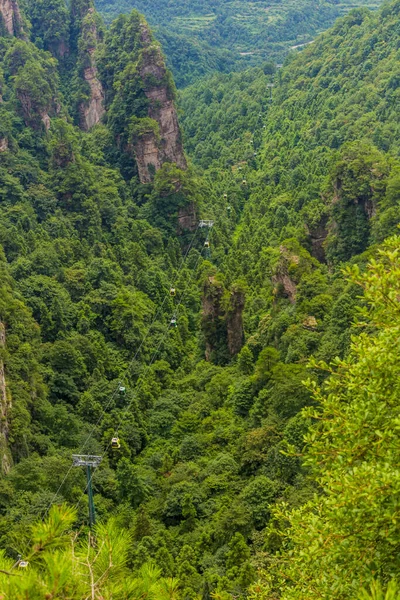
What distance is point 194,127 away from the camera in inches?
3686

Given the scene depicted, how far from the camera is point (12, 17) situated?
7275 cm

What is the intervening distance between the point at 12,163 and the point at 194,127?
42071mm

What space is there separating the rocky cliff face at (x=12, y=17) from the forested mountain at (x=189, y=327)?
20 centimetres

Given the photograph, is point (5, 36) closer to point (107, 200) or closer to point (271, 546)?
point (107, 200)

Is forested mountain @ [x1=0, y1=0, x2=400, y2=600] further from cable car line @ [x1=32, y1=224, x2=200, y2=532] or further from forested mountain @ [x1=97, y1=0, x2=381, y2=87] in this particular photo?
forested mountain @ [x1=97, y1=0, x2=381, y2=87]

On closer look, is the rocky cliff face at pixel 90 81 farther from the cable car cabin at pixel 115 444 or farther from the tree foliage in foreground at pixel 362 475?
the tree foliage in foreground at pixel 362 475

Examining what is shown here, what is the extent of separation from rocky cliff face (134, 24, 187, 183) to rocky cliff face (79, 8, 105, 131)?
9537mm

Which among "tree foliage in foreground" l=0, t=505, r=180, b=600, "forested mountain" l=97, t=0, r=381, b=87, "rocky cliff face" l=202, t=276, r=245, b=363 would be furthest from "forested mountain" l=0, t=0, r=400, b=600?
"forested mountain" l=97, t=0, r=381, b=87

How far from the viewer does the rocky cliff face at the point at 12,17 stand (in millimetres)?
72000

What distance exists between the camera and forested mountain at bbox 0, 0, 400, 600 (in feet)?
30.0

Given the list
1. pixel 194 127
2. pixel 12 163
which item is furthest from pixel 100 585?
pixel 194 127

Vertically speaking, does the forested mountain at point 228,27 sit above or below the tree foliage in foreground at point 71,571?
below

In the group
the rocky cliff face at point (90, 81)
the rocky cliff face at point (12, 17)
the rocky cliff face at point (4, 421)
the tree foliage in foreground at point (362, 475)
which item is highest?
the tree foliage in foreground at point (362, 475)

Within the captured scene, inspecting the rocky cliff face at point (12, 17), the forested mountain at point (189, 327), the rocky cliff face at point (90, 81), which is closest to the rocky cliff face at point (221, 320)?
the forested mountain at point (189, 327)
